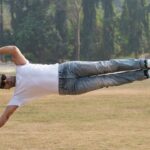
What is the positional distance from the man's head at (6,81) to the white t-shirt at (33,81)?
0.22ft

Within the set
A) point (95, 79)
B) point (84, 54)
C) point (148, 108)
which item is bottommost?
point (84, 54)

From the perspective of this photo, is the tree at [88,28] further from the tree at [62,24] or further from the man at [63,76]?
the man at [63,76]

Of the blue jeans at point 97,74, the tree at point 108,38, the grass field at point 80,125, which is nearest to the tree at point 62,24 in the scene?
the tree at point 108,38

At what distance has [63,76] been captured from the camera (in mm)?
6574

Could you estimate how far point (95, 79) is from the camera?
664cm

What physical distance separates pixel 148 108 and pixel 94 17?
37.7 metres

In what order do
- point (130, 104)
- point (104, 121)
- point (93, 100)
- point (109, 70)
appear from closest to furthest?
point (109, 70) → point (104, 121) → point (130, 104) → point (93, 100)

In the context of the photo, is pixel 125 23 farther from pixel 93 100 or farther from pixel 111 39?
pixel 93 100

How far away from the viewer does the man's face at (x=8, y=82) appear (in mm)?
6414

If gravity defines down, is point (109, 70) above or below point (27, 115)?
above

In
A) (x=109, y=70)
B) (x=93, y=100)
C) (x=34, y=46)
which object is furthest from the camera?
(x=34, y=46)

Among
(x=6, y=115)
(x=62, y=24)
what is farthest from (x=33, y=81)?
(x=62, y=24)

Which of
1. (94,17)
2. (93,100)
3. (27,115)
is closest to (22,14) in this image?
(94,17)

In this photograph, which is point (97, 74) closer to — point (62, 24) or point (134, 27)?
point (62, 24)
